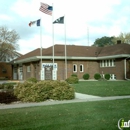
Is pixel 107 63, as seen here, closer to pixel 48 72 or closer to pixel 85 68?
pixel 85 68

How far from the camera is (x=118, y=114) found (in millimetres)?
8477

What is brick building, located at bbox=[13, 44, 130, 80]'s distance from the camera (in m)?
33.9

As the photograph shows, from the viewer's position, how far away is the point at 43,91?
13391mm

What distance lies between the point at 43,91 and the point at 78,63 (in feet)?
79.9

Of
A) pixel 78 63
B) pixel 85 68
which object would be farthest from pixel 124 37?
pixel 78 63

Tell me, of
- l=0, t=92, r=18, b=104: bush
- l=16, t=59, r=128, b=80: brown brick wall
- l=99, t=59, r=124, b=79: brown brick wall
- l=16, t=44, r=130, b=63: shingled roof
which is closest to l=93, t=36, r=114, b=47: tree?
l=16, t=44, r=130, b=63: shingled roof

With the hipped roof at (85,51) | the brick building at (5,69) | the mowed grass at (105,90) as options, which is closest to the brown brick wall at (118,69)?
the hipped roof at (85,51)

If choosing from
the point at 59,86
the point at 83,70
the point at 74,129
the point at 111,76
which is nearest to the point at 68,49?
the point at 83,70

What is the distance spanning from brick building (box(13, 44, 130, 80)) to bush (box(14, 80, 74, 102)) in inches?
767

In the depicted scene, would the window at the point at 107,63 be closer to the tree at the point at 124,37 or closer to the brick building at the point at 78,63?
the brick building at the point at 78,63

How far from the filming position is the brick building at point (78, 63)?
33938 mm

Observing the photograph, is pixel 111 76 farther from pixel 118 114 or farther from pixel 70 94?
pixel 118 114

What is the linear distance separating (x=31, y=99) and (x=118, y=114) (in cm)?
586

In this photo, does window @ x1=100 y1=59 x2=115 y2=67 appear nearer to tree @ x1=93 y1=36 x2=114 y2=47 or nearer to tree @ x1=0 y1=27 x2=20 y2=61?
tree @ x1=0 y1=27 x2=20 y2=61
